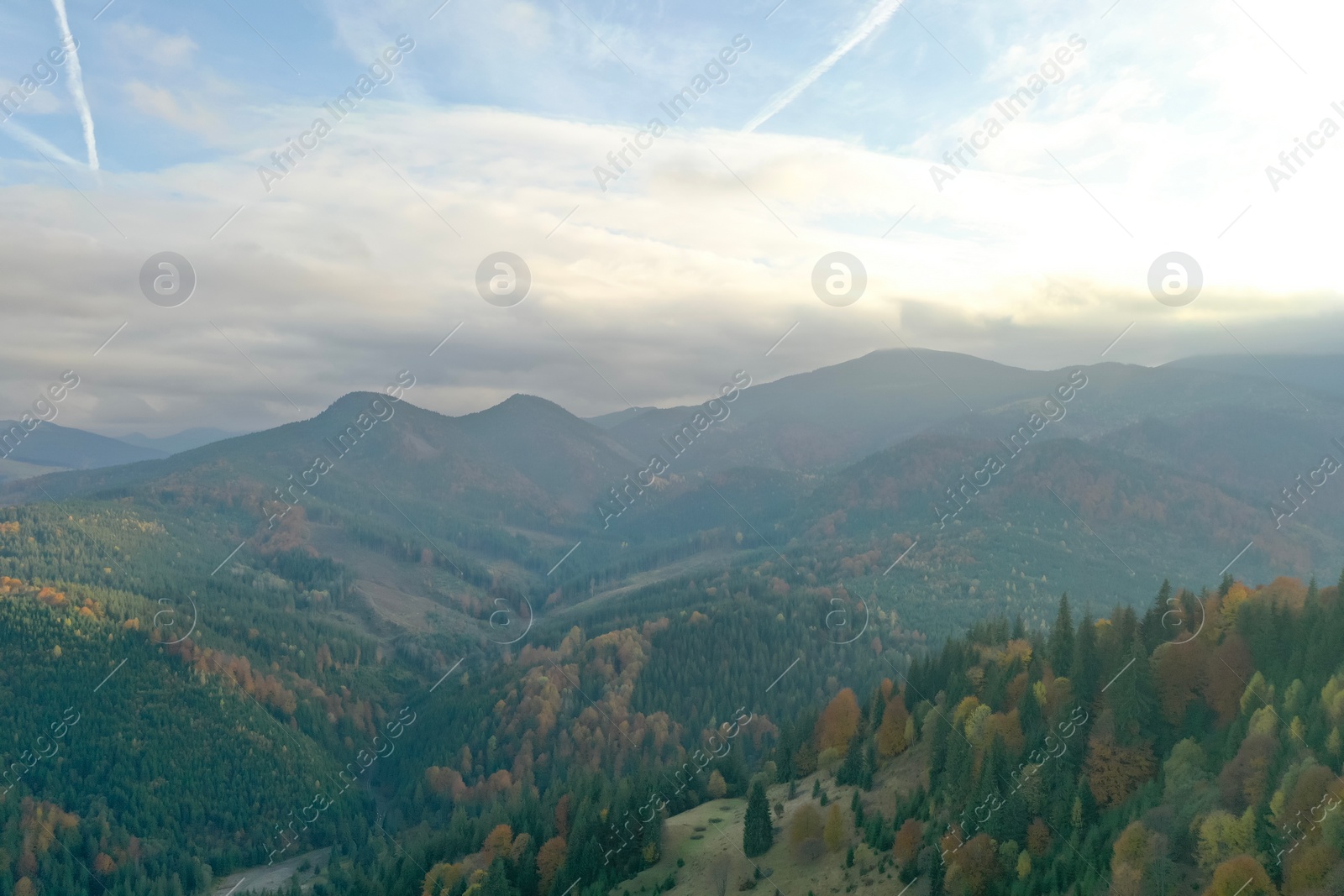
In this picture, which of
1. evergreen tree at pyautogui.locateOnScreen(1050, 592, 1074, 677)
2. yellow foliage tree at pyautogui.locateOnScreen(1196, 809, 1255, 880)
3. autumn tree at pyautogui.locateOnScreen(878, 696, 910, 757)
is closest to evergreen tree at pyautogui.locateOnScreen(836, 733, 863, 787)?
autumn tree at pyautogui.locateOnScreen(878, 696, 910, 757)

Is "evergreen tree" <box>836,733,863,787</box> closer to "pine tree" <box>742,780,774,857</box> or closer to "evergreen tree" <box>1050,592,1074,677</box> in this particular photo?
"pine tree" <box>742,780,774,857</box>

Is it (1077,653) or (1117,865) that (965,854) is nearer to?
(1117,865)

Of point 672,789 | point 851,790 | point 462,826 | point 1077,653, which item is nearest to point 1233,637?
point 1077,653

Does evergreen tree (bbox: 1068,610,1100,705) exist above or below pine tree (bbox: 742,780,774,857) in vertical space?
above

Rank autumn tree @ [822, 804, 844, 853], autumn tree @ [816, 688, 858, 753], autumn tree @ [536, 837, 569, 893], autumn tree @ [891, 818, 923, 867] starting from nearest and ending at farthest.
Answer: autumn tree @ [891, 818, 923, 867]
autumn tree @ [822, 804, 844, 853]
autumn tree @ [536, 837, 569, 893]
autumn tree @ [816, 688, 858, 753]

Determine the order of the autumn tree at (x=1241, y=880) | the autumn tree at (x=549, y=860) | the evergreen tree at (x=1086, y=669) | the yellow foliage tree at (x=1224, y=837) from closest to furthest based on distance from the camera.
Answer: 1. the autumn tree at (x=1241, y=880)
2. the yellow foliage tree at (x=1224, y=837)
3. the evergreen tree at (x=1086, y=669)
4. the autumn tree at (x=549, y=860)

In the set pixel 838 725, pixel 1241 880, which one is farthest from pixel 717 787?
pixel 1241 880

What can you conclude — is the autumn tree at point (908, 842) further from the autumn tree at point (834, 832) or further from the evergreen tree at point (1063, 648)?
the evergreen tree at point (1063, 648)

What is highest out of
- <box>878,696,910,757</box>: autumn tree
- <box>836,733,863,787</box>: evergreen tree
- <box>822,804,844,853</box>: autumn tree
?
<box>878,696,910,757</box>: autumn tree

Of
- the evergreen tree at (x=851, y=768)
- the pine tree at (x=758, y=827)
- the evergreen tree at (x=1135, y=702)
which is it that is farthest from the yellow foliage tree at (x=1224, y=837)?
the pine tree at (x=758, y=827)

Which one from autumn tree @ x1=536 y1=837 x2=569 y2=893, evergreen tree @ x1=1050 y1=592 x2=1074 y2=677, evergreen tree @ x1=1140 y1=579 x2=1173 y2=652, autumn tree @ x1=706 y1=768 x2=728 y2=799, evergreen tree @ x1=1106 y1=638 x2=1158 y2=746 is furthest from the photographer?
autumn tree @ x1=706 y1=768 x2=728 y2=799

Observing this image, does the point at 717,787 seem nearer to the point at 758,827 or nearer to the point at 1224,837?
the point at 758,827
